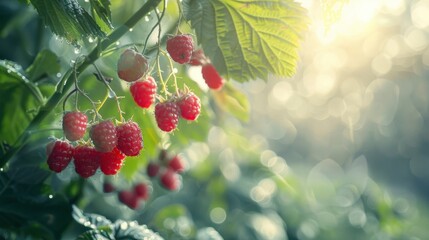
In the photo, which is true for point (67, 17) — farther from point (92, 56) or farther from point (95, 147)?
point (95, 147)

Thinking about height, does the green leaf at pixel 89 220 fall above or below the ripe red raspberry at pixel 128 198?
above

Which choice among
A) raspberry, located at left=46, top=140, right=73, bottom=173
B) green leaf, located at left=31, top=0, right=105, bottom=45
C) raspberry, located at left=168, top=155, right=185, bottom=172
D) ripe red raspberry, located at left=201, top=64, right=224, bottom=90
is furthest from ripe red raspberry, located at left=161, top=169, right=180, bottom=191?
green leaf, located at left=31, top=0, right=105, bottom=45

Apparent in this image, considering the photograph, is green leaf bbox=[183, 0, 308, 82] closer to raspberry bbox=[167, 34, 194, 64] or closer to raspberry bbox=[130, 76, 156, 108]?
raspberry bbox=[167, 34, 194, 64]

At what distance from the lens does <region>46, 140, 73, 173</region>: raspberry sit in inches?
75.2

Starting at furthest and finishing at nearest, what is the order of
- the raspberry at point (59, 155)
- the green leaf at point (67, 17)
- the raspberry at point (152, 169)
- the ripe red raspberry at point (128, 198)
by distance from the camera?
the raspberry at point (152, 169) → the ripe red raspberry at point (128, 198) → the raspberry at point (59, 155) → the green leaf at point (67, 17)

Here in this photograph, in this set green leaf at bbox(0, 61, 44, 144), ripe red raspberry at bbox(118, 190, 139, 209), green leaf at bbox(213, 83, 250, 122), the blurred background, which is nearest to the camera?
green leaf at bbox(0, 61, 44, 144)

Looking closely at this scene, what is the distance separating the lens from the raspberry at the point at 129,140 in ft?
6.21

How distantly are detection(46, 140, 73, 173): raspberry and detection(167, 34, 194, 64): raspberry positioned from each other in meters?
0.40

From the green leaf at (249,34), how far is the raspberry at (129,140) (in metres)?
0.30

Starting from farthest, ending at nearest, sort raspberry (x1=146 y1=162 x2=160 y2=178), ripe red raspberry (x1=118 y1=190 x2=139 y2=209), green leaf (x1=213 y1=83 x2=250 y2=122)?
raspberry (x1=146 y1=162 x2=160 y2=178), ripe red raspberry (x1=118 y1=190 x2=139 y2=209), green leaf (x1=213 y1=83 x2=250 y2=122)

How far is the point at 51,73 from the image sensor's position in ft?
8.20

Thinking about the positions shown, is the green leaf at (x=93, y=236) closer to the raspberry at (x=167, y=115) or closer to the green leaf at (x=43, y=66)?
the raspberry at (x=167, y=115)

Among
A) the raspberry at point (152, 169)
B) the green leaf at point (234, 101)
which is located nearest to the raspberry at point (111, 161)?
the green leaf at point (234, 101)

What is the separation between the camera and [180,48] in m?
1.90
